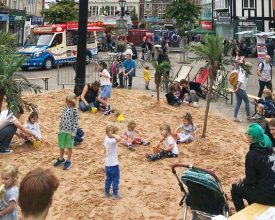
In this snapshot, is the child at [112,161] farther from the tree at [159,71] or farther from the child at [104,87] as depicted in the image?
the tree at [159,71]

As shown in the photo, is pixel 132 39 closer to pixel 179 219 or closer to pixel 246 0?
pixel 246 0

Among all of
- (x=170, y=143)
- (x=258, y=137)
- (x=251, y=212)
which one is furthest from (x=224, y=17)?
(x=251, y=212)

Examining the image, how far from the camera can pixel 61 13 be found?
47.5m

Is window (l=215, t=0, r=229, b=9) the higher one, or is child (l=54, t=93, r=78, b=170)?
window (l=215, t=0, r=229, b=9)

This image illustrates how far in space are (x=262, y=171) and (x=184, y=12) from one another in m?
44.2

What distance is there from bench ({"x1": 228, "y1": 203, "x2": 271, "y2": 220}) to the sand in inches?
56.5

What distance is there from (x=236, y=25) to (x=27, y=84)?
38368 mm

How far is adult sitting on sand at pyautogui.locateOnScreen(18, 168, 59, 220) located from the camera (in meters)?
3.20

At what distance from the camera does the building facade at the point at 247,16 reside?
42.8 meters

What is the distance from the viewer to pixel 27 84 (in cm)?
797

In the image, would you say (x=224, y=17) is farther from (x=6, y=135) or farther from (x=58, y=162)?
(x=58, y=162)

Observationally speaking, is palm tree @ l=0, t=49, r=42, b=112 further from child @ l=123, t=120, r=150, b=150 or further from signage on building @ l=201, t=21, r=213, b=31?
signage on building @ l=201, t=21, r=213, b=31

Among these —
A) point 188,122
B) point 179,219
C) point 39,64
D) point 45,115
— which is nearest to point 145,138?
point 188,122

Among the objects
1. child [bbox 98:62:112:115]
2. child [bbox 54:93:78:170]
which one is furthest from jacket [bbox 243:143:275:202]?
child [bbox 98:62:112:115]
